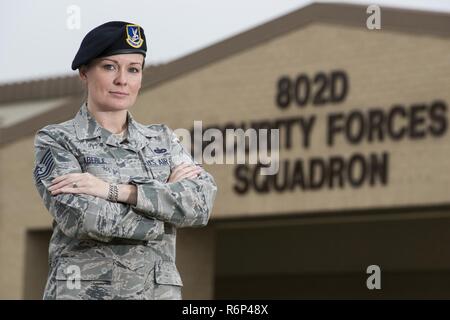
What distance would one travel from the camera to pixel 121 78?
4.08 metres

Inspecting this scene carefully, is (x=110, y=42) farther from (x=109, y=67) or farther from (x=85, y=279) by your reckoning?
(x=85, y=279)

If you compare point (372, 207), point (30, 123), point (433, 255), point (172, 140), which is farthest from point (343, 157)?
point (172, 140)

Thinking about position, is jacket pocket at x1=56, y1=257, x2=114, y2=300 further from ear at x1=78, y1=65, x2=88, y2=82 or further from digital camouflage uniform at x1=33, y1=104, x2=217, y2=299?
ear at x1=78, y1=65, x2=88, y2=82

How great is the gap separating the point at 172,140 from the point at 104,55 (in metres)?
0.49

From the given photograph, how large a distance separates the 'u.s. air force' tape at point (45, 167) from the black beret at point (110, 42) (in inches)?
13.8

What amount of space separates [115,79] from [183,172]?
1.55 feet

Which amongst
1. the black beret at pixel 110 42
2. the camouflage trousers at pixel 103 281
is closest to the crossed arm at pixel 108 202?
the camouflage trousers at pixel 103 281

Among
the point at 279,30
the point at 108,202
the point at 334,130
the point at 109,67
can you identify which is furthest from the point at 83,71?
the point at 279,30

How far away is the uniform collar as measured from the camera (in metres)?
4.18

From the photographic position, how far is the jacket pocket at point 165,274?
13.3 feet

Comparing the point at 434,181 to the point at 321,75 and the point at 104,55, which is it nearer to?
the point at 321,75

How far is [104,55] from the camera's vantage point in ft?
13.5

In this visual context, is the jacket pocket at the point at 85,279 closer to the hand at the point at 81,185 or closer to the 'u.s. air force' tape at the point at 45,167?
the hand at the point at 81,185

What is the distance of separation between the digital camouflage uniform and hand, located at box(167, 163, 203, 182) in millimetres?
30
